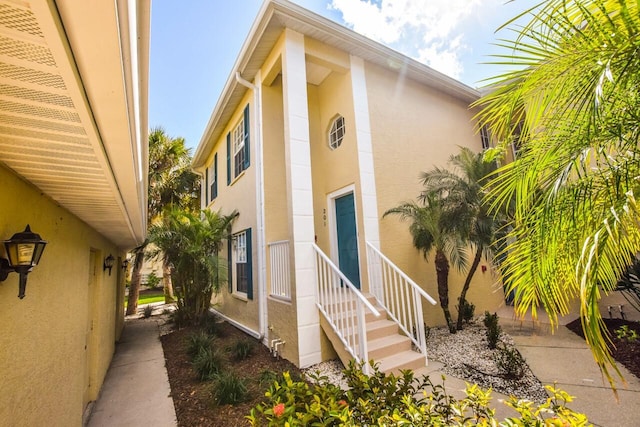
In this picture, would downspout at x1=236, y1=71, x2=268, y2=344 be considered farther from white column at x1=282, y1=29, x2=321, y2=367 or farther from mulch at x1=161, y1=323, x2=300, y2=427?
white column at x1=282, y1=29, x2=321, y2=367

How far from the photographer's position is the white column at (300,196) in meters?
4.98

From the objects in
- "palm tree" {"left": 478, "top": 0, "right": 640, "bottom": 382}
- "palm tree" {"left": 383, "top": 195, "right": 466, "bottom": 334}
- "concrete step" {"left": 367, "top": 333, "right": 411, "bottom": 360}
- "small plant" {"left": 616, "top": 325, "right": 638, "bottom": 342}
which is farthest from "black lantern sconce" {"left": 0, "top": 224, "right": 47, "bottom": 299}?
"small plant" {"left": 616, "top": 325, "right": 638, "bottom": 342}

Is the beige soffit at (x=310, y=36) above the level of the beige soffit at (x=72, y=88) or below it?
above

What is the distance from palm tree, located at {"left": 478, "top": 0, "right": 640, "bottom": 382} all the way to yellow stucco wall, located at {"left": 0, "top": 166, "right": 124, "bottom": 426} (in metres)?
3.45

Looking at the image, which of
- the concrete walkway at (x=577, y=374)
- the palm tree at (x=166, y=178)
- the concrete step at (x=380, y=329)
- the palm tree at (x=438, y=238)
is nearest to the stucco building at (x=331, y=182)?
the concrete step at (x=380, y=329)

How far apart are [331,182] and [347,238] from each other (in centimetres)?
150

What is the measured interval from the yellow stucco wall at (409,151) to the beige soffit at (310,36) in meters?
0.32

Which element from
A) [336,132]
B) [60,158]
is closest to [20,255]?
[60,158]

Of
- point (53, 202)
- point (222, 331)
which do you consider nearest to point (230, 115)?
point (222, 331)

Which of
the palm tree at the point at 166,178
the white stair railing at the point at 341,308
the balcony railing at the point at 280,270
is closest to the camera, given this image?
the white stair railing at the point at 341,308

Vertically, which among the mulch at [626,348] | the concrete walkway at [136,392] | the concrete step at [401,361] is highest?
the concrete step at [401,361]

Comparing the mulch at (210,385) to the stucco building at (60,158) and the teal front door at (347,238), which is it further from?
the teal front door at (347,238)

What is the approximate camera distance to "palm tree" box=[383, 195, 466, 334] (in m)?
5.74

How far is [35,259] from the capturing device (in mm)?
1887
